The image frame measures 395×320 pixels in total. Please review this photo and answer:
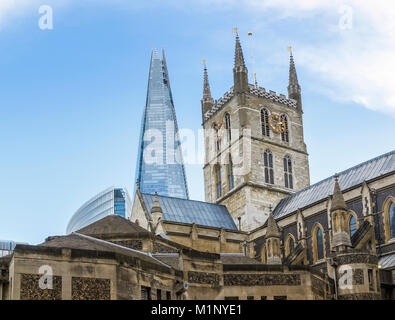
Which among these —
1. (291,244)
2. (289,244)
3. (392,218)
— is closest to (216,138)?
(289,244)

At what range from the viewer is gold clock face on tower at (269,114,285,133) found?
78.4 metres

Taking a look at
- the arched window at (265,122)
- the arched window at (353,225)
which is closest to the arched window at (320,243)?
the arched window at (353,225)

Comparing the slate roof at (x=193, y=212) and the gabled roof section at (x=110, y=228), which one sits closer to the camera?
the gabled roof section at (x=110, y=228)

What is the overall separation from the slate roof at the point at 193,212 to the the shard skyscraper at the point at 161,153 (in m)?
109

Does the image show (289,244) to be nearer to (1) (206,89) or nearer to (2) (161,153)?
(1) (206,89)

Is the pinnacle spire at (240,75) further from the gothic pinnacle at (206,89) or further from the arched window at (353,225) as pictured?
the arched window at (353,225)

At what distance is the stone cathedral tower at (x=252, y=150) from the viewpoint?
2918 inches

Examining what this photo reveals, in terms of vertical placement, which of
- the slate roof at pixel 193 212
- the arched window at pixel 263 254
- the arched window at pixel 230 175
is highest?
the arched window at pixel 230 175

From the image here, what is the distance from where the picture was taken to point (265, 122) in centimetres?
7825

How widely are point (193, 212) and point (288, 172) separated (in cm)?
1214

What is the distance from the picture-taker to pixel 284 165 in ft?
255

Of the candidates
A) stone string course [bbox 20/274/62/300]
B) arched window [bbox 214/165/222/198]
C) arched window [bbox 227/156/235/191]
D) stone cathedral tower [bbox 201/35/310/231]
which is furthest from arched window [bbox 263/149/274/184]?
stone string course [bbox 20/274/62/300]
